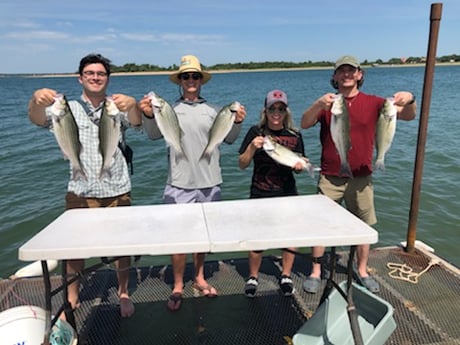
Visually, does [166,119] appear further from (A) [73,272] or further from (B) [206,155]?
(A) [73,272]

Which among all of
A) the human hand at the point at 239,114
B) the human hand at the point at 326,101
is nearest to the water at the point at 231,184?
the human hand at the point at 239,114

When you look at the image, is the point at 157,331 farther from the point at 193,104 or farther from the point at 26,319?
the point at 193,104

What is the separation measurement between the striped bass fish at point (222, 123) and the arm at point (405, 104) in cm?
155

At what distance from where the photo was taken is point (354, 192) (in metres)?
4.03

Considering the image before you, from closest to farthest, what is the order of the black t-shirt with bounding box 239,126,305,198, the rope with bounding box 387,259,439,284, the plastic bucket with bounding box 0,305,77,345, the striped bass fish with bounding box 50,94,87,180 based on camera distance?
the plastic bucket with bounding box 0,305,77,345, the striped bass fish with bounding box 50,94,87,180, the black t-shirt with bounding box 239,126,305,198, the rope with bounding box 387,259,439,284

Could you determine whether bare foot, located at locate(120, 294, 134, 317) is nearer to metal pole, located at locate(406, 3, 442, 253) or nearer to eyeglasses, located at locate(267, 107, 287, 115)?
eyeglasses, located at locate(267, 107, 287, 115)

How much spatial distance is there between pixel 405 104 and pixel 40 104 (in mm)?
3308

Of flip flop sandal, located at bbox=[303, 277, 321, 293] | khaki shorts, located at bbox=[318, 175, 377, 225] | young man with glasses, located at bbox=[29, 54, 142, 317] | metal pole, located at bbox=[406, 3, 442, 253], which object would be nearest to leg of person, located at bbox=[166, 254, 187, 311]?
young man with glasses, located at bbox=[29, 54, 142, 317]

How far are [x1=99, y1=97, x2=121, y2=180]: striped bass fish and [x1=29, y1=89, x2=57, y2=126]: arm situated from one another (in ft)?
1.37

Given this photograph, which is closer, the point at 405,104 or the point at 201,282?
the point at 405,104

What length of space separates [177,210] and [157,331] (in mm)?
1251

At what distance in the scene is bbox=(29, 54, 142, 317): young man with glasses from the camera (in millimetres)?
3369

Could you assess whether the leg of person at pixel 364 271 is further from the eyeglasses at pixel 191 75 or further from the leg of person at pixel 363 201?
the eyeglasses at pixel 191 75

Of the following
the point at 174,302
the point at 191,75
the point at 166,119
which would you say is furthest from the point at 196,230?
the point at 191,75
